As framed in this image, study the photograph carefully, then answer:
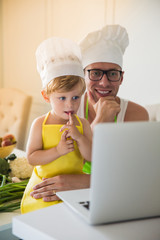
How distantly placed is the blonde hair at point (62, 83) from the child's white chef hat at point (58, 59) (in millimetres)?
15

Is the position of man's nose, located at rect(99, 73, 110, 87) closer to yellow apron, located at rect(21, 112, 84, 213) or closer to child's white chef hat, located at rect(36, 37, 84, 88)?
child's white chef hat, located at rect(36, 37, 84, 88)

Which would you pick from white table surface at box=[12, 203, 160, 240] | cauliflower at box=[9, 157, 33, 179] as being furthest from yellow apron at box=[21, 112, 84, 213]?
white table surface at box=[12, 203, 160, 240]

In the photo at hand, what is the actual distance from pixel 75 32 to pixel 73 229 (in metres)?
2.23

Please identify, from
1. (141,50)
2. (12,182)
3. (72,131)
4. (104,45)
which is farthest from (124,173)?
(141,50)

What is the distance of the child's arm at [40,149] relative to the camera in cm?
115

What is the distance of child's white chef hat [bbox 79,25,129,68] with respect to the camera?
1520 mm

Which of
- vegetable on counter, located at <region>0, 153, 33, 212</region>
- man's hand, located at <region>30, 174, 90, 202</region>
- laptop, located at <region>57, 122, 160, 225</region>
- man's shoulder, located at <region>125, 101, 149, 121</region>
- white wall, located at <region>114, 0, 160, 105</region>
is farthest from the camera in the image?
white wall, located at <region>114, 0, 160, 105</region>

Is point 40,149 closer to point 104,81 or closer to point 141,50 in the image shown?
point 104,81

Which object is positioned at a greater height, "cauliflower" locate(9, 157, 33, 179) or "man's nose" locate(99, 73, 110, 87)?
"man's nose" locate(99, 73, 110, 87)

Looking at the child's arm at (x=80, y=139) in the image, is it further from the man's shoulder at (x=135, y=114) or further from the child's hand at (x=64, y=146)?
the man's shoulder at (x=135, y=114)

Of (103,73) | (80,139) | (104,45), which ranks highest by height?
(104,45)

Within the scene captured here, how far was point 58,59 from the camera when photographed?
1236 millimetres

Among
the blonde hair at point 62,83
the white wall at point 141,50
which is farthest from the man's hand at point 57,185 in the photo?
the white wall at point 141,50

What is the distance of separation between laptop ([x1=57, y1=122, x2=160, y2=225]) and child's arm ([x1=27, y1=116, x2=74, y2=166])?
0.43 metres
